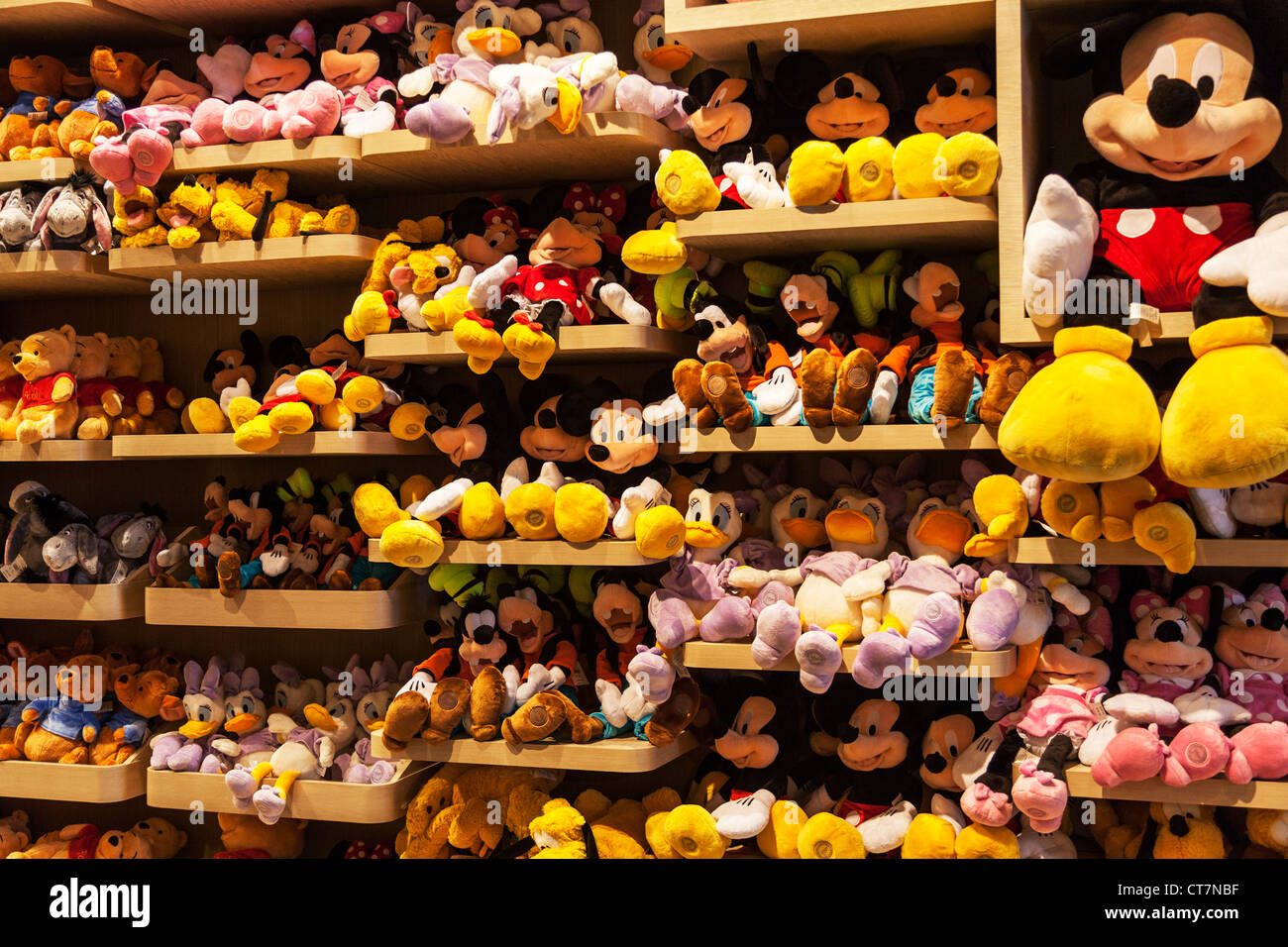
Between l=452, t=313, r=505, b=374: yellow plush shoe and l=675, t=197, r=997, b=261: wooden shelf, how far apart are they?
0.36 meters

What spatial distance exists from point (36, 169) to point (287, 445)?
2.51ft

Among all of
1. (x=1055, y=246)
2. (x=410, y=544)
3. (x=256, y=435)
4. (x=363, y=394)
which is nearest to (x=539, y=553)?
(x=410, y=544)

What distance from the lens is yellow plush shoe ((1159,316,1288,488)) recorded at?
143 centimetres

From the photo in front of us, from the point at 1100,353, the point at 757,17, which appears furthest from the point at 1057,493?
the point at 757,17

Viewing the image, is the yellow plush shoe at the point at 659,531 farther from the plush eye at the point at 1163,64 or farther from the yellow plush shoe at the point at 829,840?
the plush eye at the point at 1163,64

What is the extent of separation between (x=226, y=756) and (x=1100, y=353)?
5.66 ft

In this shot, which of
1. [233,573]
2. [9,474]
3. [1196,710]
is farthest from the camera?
[9,474]

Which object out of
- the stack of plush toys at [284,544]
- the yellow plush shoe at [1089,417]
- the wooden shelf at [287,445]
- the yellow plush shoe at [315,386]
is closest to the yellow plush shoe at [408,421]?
the wooden shelf at [287,445]

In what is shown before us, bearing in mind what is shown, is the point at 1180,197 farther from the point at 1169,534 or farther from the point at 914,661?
the point at 914,661

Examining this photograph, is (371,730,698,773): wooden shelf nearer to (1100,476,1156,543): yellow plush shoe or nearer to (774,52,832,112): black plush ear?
(1100,476,1156,543): yellow plush shoe

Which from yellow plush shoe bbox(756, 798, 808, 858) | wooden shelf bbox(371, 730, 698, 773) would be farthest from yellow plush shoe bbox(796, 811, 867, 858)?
wooden shelf bbox(371, 730, 698, 773)

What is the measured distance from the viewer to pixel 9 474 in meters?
2.60

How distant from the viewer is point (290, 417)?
201 cm

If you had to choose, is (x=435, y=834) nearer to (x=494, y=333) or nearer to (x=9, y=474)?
(x=494, y=333)
